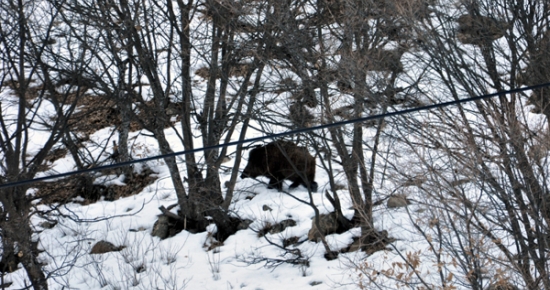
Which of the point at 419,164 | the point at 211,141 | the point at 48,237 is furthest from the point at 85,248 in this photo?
the point at 419,164

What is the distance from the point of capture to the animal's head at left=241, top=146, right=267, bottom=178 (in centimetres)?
1093

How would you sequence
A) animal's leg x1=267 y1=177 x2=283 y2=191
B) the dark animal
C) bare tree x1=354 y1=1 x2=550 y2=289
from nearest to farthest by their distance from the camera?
bare tree x1=354 y1=1 x2=550 y2=289, the dark animal, animal's leg x1=267 y1=177 x2=283 y2=191

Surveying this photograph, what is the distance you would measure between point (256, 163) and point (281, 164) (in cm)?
44

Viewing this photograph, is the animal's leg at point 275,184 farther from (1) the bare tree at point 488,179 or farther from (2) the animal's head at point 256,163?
(1) the bare tree at point 488,179

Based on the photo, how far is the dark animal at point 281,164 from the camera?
34.2 feet

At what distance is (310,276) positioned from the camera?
946 cm

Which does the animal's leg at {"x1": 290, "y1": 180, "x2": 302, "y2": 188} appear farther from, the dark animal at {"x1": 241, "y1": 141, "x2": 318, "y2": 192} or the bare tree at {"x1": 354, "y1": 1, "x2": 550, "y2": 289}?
the bare tree at {"x1": 354, "y1": 1, "x2": 550, "y2": 289}

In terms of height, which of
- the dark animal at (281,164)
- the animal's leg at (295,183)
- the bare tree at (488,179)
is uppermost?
the dark animal at (281,164)

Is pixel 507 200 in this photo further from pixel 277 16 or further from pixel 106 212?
pixel 106 212

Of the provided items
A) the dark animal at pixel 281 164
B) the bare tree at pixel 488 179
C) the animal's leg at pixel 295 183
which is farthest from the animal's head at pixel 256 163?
the bare tree at pixel 488 179

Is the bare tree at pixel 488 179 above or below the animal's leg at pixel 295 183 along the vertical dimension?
below

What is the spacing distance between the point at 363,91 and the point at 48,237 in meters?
6.89

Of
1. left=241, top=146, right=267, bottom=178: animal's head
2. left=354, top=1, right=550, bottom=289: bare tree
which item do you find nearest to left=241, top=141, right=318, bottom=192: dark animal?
left=241, top=146, right=267, bottom=178: animal's head

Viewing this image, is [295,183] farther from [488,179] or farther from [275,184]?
[488,179]
